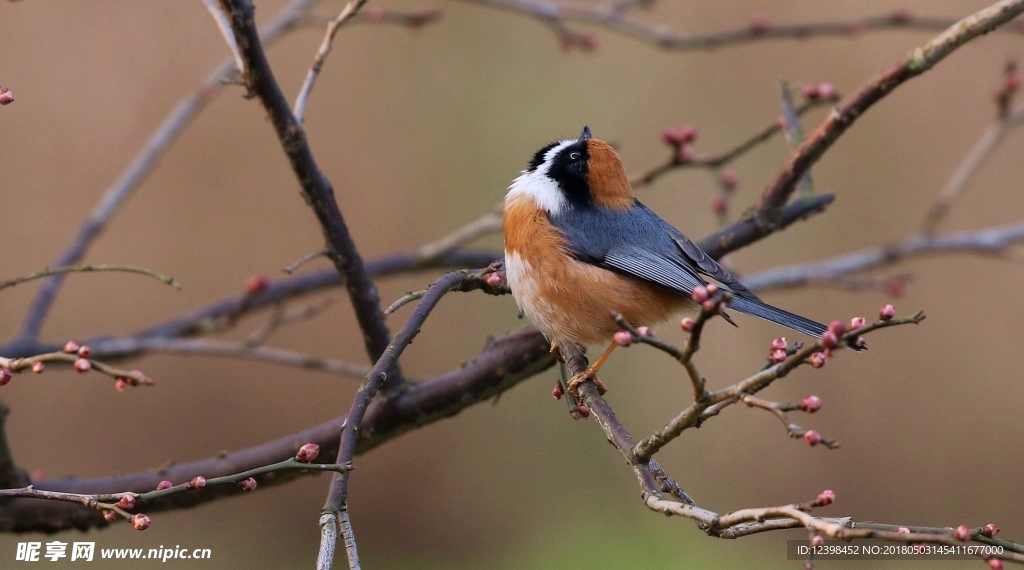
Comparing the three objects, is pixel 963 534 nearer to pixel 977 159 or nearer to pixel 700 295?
pixel 700 295

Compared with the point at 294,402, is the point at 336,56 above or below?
above

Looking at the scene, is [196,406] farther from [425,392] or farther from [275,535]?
[425,392]

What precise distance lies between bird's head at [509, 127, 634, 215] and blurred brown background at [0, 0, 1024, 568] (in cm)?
206

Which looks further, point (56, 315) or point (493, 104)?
point (493, 104)

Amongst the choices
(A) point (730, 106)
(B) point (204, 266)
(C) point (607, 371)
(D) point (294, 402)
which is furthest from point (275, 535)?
(A) point (730, 106)

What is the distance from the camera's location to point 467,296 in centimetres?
526

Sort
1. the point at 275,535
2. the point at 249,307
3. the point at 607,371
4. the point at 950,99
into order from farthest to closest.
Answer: the point at 950,99, the point at 607,371, the point at 275,535, the point at 249,307

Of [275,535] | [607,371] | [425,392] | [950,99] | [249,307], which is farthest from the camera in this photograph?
[950,99]

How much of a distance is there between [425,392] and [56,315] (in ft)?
10.3

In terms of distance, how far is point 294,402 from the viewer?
5.03 metres

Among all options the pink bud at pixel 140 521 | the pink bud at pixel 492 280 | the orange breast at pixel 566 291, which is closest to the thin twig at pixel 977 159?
the orange breast at pixel 566 291

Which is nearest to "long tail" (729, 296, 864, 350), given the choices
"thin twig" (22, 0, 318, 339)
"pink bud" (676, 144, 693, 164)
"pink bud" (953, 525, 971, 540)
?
"pink bud" (676, 144, 693, 164)

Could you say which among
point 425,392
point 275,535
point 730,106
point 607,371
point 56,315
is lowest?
point 425,392

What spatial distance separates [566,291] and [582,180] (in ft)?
1.50
